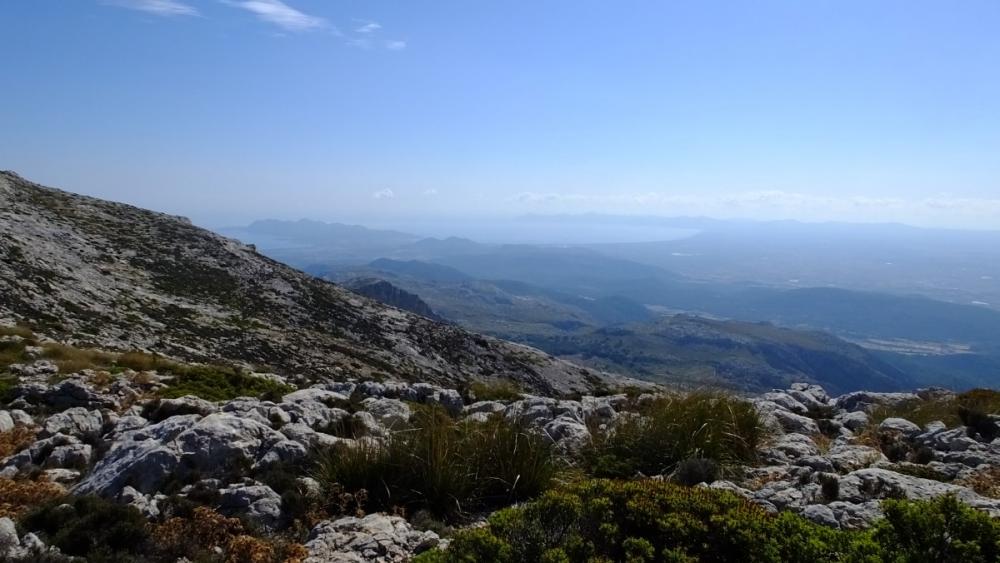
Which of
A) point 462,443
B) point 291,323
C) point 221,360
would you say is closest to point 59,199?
point 291,323

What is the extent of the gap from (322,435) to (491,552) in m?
5.43

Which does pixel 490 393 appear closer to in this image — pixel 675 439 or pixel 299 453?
pixel 675 439

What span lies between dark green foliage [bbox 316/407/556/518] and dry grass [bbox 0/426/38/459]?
5239mm

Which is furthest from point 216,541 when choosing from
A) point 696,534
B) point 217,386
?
point 217,386

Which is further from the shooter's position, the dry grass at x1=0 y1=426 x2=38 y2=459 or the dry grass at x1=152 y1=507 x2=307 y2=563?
the dry grass at x1=0 y1=426 x2=38 y2=459

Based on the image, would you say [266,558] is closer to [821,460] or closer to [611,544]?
[611,544]

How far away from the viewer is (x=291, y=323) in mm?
34906

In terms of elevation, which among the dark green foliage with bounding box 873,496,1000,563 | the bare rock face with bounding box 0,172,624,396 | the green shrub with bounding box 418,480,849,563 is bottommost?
the bare rock face with bounding box 0,172,624,396

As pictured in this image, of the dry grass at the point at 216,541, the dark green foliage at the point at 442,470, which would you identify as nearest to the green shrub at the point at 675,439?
the dark green foliage at the point at 442,470

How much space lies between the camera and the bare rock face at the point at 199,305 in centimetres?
2367

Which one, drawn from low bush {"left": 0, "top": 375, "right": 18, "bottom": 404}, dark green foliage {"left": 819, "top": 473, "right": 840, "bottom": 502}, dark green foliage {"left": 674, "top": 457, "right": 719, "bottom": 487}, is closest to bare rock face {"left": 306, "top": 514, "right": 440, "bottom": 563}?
dark green foliage {"left": 674, "top": 457, "right": 719, "bottom": 487}

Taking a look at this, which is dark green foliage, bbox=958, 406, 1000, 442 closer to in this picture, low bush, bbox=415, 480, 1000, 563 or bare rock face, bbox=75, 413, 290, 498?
low bush, bbox=415, 480, 1000, 563

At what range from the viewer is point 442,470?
23.4 ft

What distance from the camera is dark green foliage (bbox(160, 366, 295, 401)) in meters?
13.0
